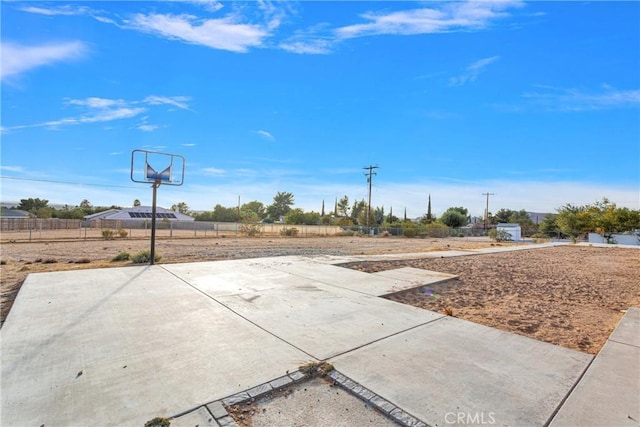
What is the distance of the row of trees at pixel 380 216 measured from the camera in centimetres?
2550

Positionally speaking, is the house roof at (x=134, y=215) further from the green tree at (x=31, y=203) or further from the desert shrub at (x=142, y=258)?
the desert shrub at (x=142, y=258)

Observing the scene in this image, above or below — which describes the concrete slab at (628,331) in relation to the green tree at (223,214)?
below

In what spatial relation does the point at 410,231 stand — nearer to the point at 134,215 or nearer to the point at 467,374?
the point at 467,374

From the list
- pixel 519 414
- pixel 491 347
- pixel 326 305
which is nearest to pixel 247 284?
pixel 326 305

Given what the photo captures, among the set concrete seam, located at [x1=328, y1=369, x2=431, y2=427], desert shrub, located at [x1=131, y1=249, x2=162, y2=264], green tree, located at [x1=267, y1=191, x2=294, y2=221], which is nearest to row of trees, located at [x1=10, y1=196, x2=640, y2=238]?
green tree, located at [x1=267, y1=191, x2=294, y2=221]

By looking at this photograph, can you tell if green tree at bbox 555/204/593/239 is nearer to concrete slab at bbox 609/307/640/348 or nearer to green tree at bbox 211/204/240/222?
concrete slab at bbox 609/307/640/348

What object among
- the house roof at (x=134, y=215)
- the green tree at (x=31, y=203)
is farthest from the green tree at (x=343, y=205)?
the green tree at (x=31, y=203)

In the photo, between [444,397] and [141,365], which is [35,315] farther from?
[444,397]

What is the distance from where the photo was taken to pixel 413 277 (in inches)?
269

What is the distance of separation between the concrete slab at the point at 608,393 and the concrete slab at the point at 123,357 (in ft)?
6.53

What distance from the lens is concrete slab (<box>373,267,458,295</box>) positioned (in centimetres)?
615

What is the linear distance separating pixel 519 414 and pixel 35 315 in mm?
5086

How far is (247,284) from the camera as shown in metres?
5.75

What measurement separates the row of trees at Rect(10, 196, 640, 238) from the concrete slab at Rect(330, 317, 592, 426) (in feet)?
98.7
